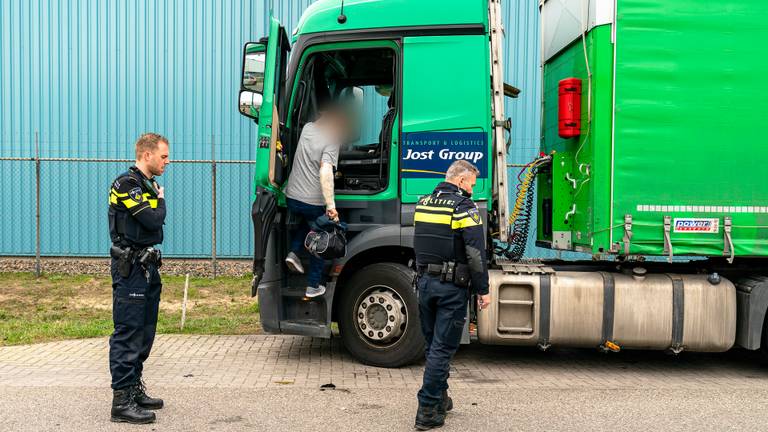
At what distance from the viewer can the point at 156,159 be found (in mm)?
4441

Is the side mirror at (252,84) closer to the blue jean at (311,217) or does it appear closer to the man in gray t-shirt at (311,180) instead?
the man in gray t-shirt at (311,180)

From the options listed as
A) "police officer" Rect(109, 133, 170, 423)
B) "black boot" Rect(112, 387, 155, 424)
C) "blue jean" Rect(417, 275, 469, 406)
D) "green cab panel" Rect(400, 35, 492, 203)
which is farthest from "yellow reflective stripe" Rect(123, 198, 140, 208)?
"green cab panel" Rect(400, 35, 492, 203)

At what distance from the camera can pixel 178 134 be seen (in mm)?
12164

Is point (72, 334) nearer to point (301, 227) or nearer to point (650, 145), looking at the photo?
point (301, 227)

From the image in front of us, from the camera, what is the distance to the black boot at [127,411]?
428cm

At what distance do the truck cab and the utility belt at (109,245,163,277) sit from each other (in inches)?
49.1

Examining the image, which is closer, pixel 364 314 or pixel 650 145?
pixel 650 145

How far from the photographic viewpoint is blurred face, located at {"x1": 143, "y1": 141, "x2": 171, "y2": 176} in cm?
441

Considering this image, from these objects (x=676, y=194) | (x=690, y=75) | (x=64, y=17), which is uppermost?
(x=64, y=17)

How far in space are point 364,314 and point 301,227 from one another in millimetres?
980

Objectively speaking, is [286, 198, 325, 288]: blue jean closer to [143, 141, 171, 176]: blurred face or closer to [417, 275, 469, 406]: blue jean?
[143, 141, 171, 176]: blurred face

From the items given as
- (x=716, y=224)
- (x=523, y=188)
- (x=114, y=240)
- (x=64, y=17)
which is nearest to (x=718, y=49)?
(x=716, y=224)

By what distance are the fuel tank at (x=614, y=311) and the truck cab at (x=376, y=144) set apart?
0.79m

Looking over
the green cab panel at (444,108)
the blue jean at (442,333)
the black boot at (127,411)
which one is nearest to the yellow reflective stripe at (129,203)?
the black boot at (127,411)
